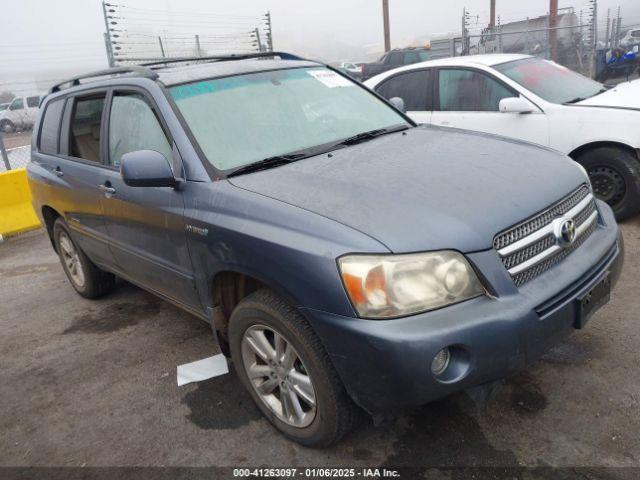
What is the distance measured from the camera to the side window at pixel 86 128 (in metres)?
3.71

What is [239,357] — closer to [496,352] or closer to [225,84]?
[496,352]

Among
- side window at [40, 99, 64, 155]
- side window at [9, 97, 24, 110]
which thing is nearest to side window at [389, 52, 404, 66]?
side window at [9, 97, 24, 110]

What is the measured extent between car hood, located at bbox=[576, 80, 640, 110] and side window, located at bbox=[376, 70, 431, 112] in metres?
1.60

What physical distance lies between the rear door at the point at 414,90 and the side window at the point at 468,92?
0.15 metres

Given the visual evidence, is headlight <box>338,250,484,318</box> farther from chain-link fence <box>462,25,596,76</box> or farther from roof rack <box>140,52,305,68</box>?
chain-link fence <box>462,25,596,76</box>

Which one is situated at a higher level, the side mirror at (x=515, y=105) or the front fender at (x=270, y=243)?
the side mirror at (x=515, y=105)

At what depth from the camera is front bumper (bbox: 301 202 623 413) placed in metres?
1.94

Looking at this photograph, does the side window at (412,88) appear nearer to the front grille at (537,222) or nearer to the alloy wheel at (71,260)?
the front grille at (537,222)

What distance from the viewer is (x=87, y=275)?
14.6 ft

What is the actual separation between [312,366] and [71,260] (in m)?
3.32

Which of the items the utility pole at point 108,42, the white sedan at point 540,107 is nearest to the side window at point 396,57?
the utility pole at point 108,42

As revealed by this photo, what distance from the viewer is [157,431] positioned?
2.81m

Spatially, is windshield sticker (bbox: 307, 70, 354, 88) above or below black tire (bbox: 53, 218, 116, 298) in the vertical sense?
above

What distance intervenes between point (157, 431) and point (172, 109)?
171 centimetres
